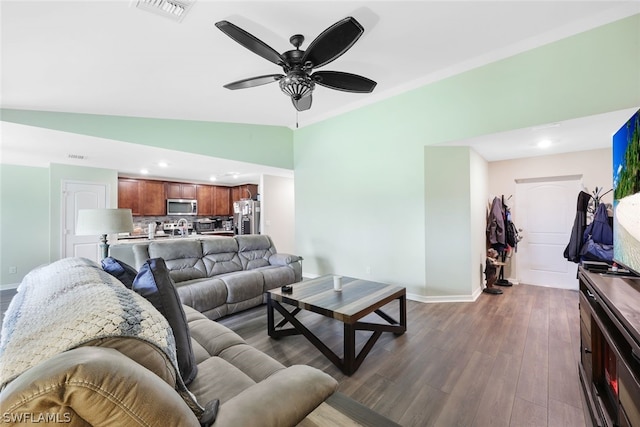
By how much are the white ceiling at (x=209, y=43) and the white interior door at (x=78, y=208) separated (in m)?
1.57

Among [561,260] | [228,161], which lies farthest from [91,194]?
[561,260]

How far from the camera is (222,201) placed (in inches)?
294

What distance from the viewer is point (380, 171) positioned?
4.19 meters

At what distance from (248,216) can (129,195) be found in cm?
255

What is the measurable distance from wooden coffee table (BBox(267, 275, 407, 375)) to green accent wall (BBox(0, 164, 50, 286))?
16.4 feet

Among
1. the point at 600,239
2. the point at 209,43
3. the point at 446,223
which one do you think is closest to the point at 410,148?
the point at 446,223

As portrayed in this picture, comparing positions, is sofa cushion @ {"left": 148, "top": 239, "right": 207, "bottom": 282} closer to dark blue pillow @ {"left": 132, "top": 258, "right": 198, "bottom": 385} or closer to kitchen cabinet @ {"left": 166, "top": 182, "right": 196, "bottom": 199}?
dark blue pillow @ {"left": 132, "top": 258, "right": 198, "bottom": 385}

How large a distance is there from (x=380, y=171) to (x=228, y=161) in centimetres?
260

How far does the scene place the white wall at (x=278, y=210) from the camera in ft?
19.7

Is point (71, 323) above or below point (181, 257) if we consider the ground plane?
above

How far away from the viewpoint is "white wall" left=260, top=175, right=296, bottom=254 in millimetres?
5992

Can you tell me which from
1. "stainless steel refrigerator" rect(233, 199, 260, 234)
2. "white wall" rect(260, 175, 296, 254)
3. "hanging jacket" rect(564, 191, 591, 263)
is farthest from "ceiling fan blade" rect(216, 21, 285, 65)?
"stainless steel refrigerator" rect(233, 199, 260, 234)

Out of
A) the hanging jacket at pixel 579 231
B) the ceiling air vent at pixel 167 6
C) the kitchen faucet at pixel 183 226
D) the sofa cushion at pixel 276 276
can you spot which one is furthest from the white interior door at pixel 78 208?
the hanging jacket at pixel 579 231

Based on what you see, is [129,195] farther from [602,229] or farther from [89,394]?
[602,229]
